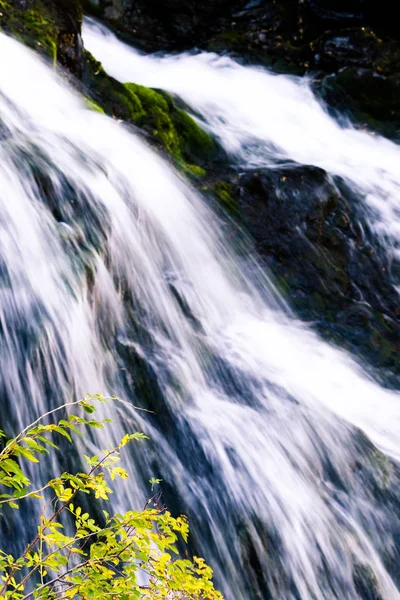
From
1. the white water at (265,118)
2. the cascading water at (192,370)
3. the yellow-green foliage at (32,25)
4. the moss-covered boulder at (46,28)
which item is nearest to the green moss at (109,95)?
the moss-covered boulder at (46,28)

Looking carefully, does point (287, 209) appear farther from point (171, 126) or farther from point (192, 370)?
point (192, 370)

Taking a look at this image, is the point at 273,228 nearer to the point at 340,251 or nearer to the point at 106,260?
the point at 340,251

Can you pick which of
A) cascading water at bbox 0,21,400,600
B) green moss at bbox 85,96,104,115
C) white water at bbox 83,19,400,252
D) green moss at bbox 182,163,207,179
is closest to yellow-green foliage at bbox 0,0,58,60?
green moss at bbox 85,96,104,115

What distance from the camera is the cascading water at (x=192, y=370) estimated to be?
13.7ft

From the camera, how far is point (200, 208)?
7473 mm

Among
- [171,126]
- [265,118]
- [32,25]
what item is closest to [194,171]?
[171,126]

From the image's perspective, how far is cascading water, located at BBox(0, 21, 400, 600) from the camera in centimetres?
419

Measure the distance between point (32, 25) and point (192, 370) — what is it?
4.54 m

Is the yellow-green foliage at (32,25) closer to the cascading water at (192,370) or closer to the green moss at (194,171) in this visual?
the cascading water at (192,370)

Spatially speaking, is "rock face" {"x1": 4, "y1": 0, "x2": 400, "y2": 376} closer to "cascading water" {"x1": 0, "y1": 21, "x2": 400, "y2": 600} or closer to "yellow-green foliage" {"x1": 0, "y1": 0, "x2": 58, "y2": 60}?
"yellow-green foliage" {"x1": 0, "y1": 0, "x2": 58, "y2": 60}

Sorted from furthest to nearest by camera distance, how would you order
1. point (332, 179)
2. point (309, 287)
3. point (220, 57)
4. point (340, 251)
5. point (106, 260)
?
point (220, 57)
point (332, 179)
point (340, 251)
point (309, 287)
point (106, 260)

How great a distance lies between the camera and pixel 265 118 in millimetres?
11102

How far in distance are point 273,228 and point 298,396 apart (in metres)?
2.75

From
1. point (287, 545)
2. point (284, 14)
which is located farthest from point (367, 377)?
point (284, 14)
